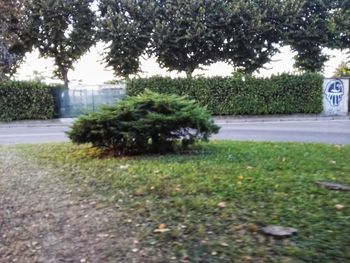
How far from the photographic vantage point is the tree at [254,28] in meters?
24.7

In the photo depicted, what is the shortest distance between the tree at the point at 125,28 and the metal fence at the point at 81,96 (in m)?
3.61

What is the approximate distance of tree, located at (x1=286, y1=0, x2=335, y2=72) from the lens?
1025 inches

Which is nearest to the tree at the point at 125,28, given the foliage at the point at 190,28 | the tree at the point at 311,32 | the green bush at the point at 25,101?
the foliage at the point at 190,28

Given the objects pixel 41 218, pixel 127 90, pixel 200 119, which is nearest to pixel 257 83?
pixel 127 90

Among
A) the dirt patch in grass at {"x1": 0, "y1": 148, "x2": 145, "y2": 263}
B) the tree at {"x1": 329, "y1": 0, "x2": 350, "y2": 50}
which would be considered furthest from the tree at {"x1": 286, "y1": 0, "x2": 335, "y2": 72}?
the dirt patch in grass at {"x1": 0, "y1": 148, "x2": 145, "y2": 263}

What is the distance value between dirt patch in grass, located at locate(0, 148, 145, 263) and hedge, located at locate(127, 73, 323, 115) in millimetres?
17055

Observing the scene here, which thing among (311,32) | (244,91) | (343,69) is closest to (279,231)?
(244,91)

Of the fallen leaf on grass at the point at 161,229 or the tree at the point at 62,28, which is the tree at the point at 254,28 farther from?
the fallen leaf on grass at the point at 161,229

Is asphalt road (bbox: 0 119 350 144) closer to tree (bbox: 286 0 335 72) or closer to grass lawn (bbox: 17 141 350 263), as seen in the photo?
grass lawn (bbox: 17 141 350 263)

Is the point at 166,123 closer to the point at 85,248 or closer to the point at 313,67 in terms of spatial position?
the point at 85,248

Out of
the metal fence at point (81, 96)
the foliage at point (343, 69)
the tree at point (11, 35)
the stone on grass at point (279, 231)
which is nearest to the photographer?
the stone on grass at point (279, 231)

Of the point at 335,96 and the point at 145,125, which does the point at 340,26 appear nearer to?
the point at 335,96

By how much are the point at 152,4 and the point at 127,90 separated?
626 cm

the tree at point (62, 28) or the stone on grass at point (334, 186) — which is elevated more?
the tree at point (62, 28)
